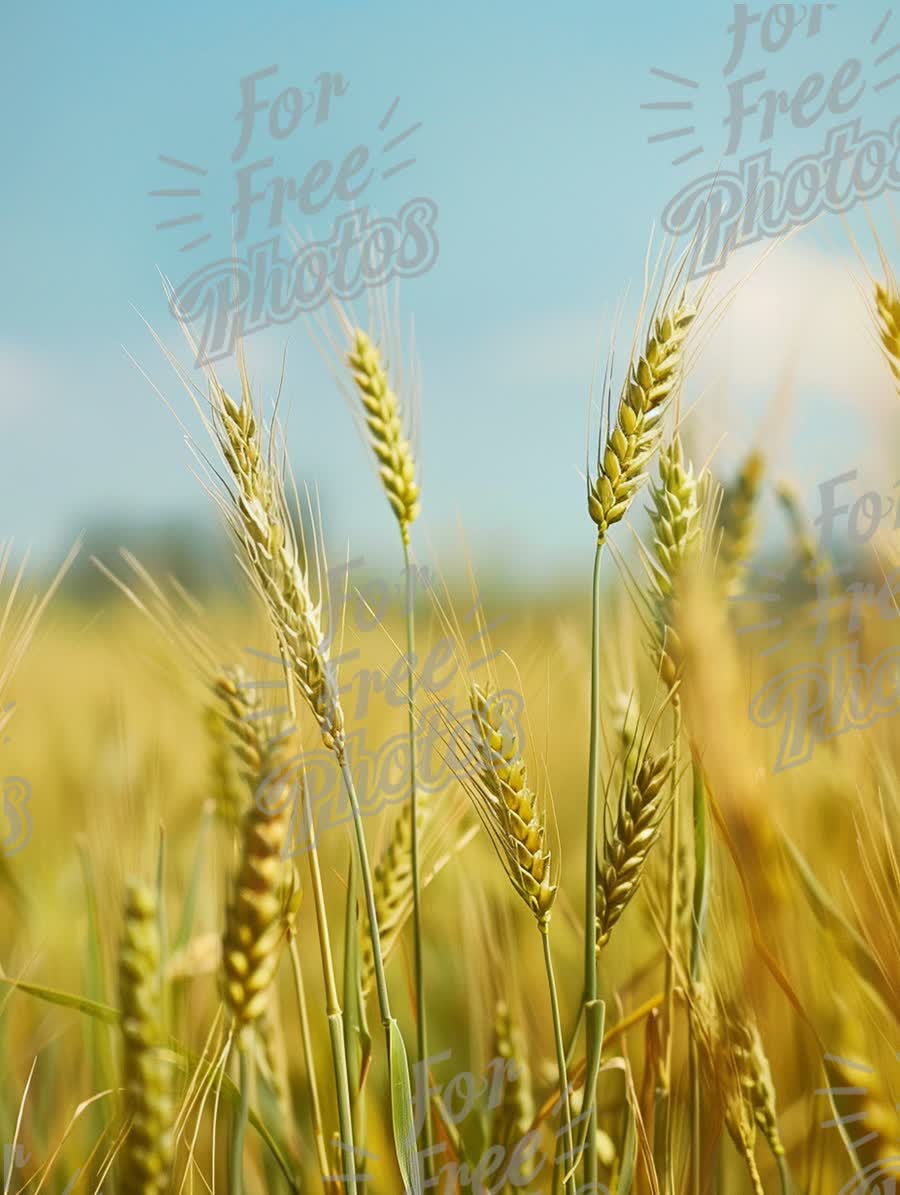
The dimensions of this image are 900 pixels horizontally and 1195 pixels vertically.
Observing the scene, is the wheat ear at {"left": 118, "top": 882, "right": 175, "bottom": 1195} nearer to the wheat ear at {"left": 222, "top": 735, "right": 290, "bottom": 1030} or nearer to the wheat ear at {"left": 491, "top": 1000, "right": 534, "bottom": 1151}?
the wheat ear at {"left": 222, "top": 735, "right": 290, "bottom": 1030}

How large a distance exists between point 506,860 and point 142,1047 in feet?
0.63

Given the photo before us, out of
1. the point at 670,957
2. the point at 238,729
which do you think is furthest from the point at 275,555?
the point at 670,957

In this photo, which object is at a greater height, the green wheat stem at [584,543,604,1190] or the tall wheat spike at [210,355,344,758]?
the tall wheat spike at [210,355,344,758]

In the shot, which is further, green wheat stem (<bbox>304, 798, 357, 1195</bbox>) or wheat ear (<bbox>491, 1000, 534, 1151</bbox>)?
wheat ear (<bbox>491, 1000, 534, 1151</bbox>)

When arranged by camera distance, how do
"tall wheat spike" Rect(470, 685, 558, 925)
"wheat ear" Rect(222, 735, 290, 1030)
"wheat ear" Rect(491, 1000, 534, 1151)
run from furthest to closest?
1. "wheat ear" Rect(491, 1000, 534, 1151)
2. "tall wheat spike" Rect(470, 685, 558, 925)
3. "wheat ear" Rect(222, 735, 290, 1030)

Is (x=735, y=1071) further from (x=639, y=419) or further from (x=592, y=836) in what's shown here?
(x=639, y=419)

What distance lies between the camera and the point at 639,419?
500 millimetres

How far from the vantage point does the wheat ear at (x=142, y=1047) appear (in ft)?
1.30

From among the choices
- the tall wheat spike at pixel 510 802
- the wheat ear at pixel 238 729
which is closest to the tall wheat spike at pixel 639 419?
the tall wheat spike at pixel 510 802


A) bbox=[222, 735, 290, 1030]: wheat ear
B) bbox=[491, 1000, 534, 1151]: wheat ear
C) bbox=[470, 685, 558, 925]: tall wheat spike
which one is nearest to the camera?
bbox=[222, 735, 290, 1030]: wheat ear

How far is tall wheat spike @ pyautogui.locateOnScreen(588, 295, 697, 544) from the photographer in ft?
1.58

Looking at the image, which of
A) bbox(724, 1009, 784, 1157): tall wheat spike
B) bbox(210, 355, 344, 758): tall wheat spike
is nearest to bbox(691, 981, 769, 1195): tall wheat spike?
bbox(724, 1009, 784, 1157): tall wheat spike

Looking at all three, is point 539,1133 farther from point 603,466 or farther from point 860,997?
point 603,466

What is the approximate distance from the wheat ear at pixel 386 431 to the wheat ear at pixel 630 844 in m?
0.20
